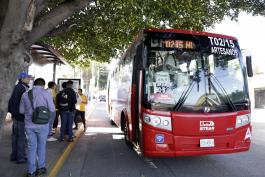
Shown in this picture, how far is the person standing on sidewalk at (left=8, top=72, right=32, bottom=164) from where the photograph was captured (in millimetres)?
8039

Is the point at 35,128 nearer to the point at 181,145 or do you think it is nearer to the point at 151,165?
the point at 181,145

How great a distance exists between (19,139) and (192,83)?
3.78 meters

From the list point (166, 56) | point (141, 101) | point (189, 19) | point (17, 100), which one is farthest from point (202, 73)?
point (189, 19)

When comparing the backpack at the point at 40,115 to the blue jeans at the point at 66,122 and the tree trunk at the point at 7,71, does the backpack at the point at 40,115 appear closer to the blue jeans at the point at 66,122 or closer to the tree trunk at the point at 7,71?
the tree trunk at the point at 7,71

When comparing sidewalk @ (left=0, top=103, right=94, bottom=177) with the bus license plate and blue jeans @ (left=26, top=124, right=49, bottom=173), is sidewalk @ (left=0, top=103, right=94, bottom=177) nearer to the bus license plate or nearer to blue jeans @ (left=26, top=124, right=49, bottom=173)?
blue jeans @ (left=26, top=124, right=49, bottom=173)

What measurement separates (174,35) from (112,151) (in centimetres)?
422

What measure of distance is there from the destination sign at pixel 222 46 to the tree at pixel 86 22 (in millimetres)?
A: 2902

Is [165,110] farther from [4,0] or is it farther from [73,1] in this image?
[4,0]

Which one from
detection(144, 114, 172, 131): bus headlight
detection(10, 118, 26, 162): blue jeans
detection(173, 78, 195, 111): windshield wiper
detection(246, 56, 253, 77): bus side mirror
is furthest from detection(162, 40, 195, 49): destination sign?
detection(10, 118, 26, 162): blue jeans

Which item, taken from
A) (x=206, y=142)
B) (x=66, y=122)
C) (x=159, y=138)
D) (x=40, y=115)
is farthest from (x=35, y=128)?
(x=66, y=122)

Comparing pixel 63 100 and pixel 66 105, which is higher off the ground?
pixel 63 100

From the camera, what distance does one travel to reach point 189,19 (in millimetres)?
12734

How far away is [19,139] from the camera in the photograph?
26.9 feet

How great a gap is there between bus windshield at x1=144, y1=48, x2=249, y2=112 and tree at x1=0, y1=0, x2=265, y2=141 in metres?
2.19
